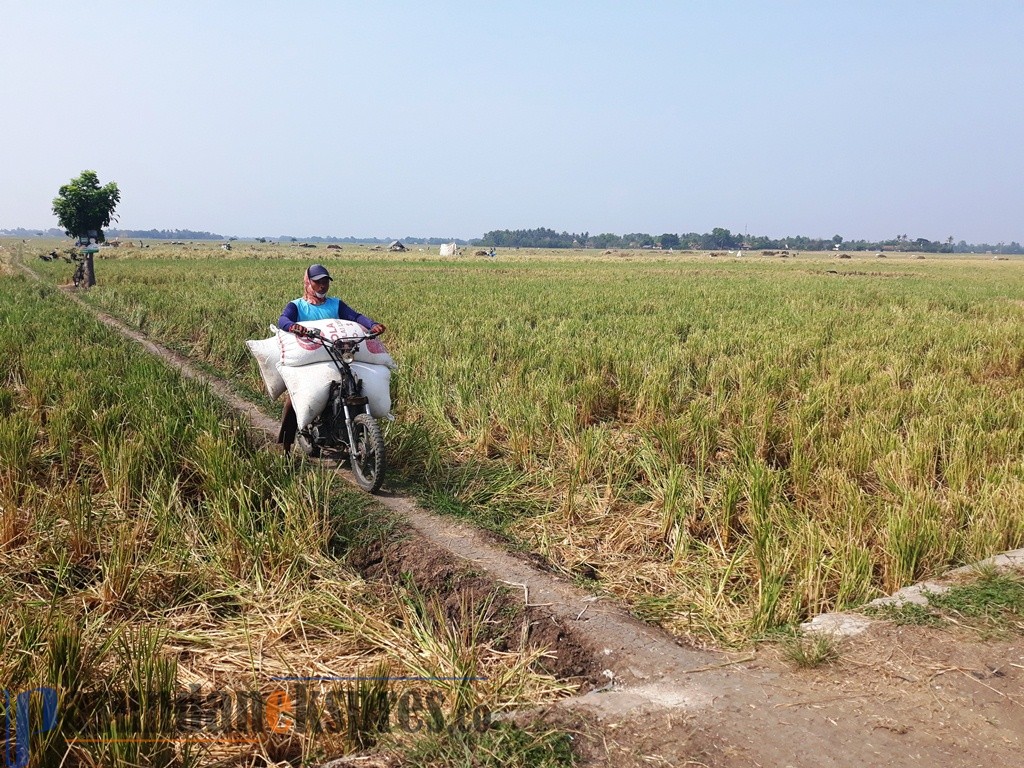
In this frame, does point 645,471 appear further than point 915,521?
Yes

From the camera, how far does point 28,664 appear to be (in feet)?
7.42

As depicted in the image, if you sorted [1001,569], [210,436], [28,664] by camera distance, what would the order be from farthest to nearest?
[210,436]
[1001,569]
[28,664]

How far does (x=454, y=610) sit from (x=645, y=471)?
211 centimetres

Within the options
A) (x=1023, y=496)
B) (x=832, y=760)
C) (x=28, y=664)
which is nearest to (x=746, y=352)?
(x=1023, y=496)

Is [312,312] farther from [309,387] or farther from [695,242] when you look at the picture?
[695,242]

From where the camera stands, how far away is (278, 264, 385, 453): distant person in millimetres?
5273

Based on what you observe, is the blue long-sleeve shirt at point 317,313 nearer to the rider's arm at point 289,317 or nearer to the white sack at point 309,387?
the rider's arm at point 289,317

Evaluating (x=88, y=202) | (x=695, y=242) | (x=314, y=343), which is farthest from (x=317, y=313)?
(x=695, y=242)

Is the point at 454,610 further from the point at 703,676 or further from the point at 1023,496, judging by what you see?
the point at 1023,496

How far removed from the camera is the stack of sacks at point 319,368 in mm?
5082

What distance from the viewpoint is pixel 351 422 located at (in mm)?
5070

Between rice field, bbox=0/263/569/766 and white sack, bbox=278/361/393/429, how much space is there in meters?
0.46

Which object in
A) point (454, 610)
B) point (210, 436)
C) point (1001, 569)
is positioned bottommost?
point (454, 610)

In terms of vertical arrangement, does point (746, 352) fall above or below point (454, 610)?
above
